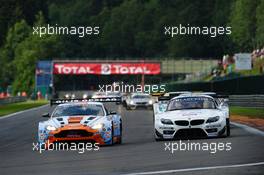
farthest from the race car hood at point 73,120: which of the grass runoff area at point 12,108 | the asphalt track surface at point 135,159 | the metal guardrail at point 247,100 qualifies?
the grass runoff area at point 12,108

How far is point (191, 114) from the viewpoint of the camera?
22703mm

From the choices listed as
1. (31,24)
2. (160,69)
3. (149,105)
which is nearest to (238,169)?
(149,105)

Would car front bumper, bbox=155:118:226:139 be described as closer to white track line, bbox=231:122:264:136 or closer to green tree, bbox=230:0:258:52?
white track line, bbox=231:122:264:136

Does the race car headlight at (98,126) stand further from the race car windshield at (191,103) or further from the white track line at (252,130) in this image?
the white track line at (252,130)

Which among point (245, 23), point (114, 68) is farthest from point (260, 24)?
point (114, 68)

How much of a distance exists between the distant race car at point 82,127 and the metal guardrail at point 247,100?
25068mm

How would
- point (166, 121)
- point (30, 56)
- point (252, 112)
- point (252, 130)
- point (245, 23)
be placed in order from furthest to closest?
point (30, 56), point (245, 23), point (252, 112), point (252, 130), point (166, 121)

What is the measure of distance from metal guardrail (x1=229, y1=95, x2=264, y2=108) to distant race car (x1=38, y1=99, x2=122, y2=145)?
2507cm

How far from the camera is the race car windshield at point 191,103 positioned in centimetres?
2377

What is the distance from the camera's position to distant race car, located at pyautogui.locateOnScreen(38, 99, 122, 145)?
21375mm

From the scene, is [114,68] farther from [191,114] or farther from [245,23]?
[191,114]

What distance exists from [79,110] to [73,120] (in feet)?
3.10

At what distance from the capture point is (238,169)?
15.0 meters

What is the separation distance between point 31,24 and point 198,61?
177 feet
